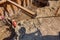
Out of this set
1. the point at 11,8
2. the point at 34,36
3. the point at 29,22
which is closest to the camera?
the point at 34,36

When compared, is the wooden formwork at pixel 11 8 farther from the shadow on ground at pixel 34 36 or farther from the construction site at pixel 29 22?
the shadow on ground at pixel 34 36

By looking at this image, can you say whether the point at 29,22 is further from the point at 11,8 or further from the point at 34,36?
the point at 11,8

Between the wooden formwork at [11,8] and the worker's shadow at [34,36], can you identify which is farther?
the wooden formwork at [11,8]

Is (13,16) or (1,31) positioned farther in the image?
(13,16)

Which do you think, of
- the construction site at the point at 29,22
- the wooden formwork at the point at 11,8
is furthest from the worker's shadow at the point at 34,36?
the wooden formwork at the point at 11,8

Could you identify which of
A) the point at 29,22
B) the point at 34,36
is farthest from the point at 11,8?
the point at 34,36

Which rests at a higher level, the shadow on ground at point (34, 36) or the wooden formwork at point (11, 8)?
the wooden formwork at point (11, 8)

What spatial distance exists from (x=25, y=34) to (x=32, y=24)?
2.35 ft

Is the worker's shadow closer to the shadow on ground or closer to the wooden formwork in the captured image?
the shadow on ground

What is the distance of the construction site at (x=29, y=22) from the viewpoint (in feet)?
20.1

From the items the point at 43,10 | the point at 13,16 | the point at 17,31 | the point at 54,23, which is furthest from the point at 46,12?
the point at 17,31

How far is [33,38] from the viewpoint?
6.12 metres

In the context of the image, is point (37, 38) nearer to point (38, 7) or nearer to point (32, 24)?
point (32, 24)

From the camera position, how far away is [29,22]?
22.7 feet
